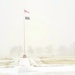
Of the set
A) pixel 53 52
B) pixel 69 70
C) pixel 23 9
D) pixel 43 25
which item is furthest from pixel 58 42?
pixel 69 70

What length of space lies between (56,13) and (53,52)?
0.97 m

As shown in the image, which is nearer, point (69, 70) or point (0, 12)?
point (69, 70)

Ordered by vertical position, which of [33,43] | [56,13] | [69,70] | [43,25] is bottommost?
[69,70]

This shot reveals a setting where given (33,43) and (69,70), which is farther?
(33,43)

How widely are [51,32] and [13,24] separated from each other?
0.95m

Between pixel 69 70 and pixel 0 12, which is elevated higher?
pixel 0 12

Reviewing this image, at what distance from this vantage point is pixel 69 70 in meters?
2.69

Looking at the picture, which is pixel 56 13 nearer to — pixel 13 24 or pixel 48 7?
pixel 48 7

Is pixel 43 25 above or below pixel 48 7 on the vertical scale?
below

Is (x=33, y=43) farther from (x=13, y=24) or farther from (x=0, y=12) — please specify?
(x=0, y=12)

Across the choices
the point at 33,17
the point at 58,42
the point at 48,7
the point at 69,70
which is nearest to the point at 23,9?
the point at 33,17

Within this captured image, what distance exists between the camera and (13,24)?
4.55m

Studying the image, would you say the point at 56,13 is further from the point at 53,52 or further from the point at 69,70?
the point at 69,70

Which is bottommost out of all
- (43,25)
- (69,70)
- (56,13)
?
(69,70)
